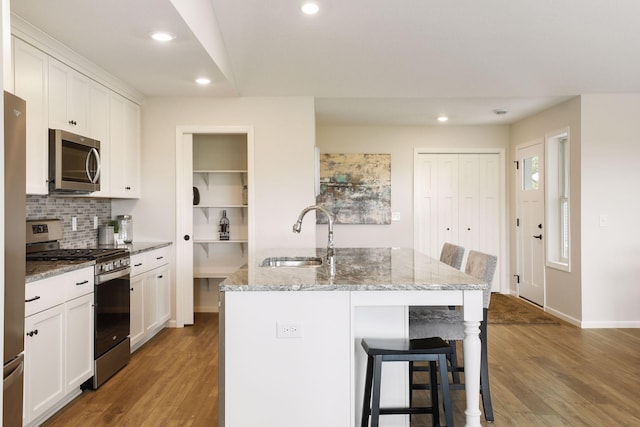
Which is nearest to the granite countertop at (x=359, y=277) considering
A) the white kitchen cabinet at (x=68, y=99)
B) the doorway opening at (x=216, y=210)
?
the white kitchen cabinet at (x=68, y=99)

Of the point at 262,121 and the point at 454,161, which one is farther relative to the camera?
the point at 454,161

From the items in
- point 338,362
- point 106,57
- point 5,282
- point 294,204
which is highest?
point 106,57

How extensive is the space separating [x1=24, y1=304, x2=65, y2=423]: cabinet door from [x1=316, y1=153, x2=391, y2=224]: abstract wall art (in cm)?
402

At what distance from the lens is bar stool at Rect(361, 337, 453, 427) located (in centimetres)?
194

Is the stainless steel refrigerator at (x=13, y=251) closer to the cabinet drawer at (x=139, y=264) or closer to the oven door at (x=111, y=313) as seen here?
the oven door at (x=111, y=313)

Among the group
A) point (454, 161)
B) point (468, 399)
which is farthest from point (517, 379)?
point (454, 161)

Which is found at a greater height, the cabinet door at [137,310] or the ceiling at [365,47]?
the ceiling at [365,47]

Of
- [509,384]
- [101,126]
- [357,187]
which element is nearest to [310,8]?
[101,126]

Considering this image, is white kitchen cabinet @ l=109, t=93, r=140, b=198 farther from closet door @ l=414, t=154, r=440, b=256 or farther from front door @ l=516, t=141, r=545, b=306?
front door @ l=516, t=141, r=545, b=306

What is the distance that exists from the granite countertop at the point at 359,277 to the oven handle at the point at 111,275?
104 cm

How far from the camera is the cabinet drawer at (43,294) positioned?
2291 mm

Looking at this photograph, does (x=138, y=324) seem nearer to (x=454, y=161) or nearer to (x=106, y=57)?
(x=106, y=57)

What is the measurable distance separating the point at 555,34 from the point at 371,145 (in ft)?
9.71

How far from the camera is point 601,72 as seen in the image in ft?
13.6
